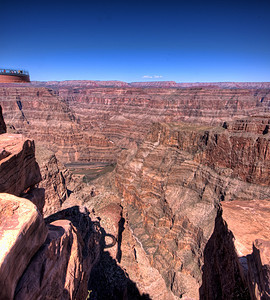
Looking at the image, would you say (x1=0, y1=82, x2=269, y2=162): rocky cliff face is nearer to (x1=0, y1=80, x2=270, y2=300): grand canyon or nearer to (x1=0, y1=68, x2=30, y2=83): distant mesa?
(x1=0, y1=80, x2=270, y2=300): grand canyon

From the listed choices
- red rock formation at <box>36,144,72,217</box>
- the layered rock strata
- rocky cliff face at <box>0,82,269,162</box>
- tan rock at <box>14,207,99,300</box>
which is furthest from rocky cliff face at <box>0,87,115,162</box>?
tan rock at <box>14,207,99,300</box>

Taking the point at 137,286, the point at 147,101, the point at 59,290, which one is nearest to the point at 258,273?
the point at 59,290

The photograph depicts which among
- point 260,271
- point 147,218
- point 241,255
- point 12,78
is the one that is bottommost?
point 147,218

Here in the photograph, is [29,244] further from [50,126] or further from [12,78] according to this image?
[50,126]

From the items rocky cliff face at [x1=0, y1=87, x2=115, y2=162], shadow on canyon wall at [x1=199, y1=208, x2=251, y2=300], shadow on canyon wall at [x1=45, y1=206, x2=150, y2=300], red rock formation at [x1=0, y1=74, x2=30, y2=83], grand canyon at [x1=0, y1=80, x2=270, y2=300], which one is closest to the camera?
grand canyon at [x1=0, y1=80, x2=270, y2=300]

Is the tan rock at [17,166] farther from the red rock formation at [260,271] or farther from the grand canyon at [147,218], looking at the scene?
the red rock formation at [260,271]

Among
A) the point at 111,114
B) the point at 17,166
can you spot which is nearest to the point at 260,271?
the point at 17,166
